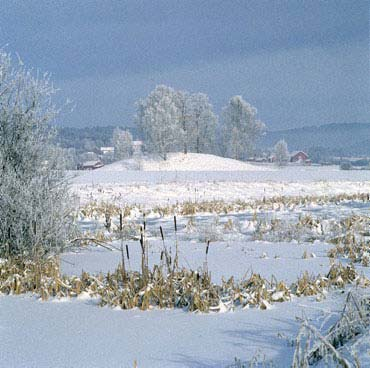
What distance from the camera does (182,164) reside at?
4719 cm

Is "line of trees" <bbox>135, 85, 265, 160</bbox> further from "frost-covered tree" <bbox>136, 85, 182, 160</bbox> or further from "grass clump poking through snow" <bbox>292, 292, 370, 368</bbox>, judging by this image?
"grass clump poking through snow" <bbox>292, 292, 370, 368</bbox>

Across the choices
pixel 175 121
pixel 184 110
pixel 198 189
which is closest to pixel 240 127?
pixel 184 110

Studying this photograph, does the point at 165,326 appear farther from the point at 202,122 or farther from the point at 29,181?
the point at 202,122

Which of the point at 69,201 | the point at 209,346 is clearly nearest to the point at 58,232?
the point at 69,201

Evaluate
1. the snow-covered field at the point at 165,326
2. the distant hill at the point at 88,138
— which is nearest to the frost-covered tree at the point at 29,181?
the snow-covered field at the point at 165,326

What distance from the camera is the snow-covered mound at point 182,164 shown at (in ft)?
A: 150

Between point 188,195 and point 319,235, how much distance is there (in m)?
9.72

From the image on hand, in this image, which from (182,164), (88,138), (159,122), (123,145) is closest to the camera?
(182,164)

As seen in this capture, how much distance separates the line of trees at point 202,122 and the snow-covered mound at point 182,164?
130 inches

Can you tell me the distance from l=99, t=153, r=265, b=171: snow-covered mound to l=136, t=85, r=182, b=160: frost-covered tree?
1571mm

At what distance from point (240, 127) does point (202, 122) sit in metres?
4.67

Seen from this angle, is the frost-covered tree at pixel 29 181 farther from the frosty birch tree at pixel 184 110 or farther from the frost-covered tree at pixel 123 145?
the frost-covered tree at pixel 123 145

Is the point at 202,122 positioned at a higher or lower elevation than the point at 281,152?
higher

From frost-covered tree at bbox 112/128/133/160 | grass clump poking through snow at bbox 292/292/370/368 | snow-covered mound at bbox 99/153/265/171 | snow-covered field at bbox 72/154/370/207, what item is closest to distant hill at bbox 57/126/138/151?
frost-covered tree at bbox 112/128/133/160
